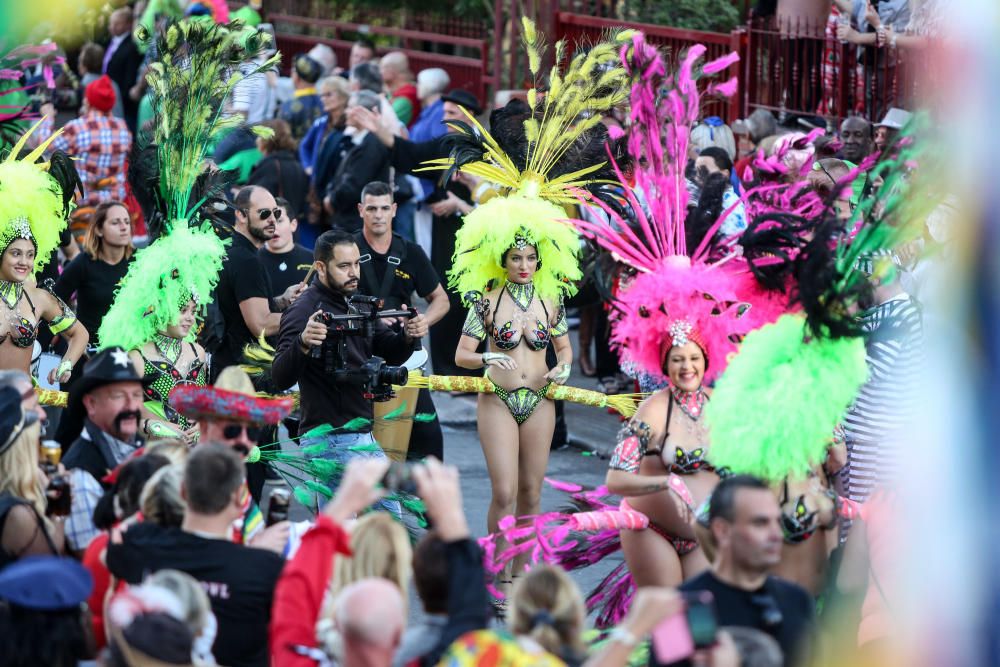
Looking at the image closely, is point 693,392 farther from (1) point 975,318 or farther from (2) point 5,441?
(2) point 5,441

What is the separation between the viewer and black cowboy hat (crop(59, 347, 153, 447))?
5.67 m

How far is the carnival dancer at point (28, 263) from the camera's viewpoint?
7949 millimetres

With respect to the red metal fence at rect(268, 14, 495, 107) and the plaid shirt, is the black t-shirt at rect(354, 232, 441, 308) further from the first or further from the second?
the red metal fence at rect(268, 14, 495, 107)

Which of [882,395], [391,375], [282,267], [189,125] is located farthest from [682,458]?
[282,267]

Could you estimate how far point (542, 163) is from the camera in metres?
8.34

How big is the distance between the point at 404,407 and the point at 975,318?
163 inches

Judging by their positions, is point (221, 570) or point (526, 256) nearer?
point (221, 570)

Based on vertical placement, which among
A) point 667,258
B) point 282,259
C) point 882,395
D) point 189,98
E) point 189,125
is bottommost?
point 282,259

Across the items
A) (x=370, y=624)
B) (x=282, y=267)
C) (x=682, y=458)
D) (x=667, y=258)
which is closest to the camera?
(x=370, y=624)

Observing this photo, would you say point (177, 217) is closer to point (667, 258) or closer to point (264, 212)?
point (264, 212)

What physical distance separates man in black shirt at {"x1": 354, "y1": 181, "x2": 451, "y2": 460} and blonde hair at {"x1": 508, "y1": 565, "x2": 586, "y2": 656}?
4.54 metres

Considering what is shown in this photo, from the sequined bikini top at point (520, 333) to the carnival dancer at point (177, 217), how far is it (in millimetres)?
1473

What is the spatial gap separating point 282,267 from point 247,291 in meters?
0.61

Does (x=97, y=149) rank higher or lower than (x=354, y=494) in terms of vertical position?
lower
